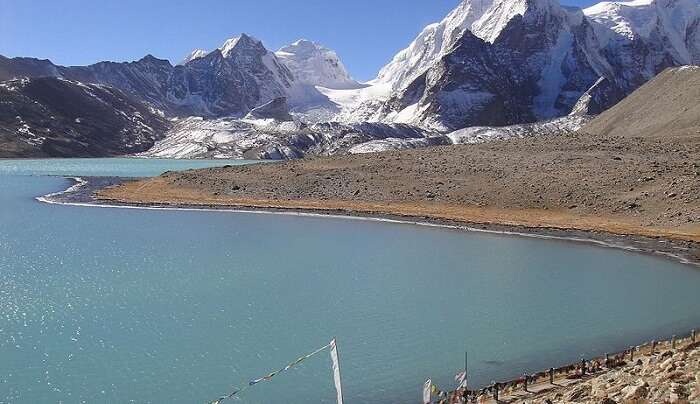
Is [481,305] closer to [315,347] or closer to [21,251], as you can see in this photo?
[315,347]

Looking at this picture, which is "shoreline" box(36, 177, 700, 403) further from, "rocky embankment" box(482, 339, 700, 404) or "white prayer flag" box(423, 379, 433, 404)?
"white prayer flag" box(423, 379, 433, 404)

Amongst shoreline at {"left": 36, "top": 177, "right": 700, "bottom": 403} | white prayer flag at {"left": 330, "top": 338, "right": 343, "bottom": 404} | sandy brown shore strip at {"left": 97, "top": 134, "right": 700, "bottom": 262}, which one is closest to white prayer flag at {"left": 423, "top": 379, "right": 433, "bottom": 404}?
shoreline at {"left": 36, "top": 177, "right": 700, "bottom": 403}

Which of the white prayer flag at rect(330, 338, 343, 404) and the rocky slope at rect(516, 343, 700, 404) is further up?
the white prayer flag at rect(330, 338, 343, 404)

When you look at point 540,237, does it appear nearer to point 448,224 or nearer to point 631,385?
point 448,224

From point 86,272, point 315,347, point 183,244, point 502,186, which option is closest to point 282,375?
point 315,347

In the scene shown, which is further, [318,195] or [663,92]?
[663,92]

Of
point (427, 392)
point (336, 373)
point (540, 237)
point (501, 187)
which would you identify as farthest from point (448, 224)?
point (336, 373)
